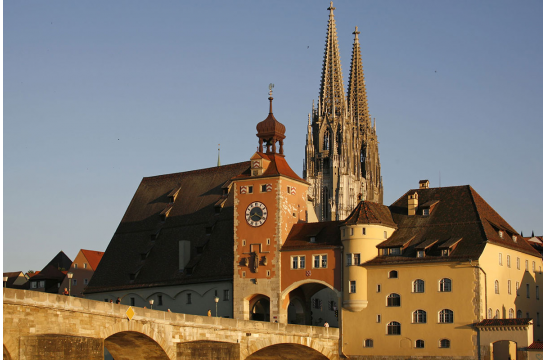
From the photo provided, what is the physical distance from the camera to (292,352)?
231 ft

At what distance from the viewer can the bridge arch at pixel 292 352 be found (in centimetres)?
6881

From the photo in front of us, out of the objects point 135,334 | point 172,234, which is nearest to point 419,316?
point 135,334

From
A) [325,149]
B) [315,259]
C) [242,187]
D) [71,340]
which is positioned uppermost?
[325,149]

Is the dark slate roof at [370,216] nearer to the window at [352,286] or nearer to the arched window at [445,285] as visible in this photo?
the window at [352,286]

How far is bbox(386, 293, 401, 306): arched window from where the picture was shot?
6925cm

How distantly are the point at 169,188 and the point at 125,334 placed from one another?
120 ft

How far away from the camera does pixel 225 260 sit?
80.0 m

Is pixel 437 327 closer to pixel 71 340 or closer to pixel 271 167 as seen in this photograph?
pixel 271 167

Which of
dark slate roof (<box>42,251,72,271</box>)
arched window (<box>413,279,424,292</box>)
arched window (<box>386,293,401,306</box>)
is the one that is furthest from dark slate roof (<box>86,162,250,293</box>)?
dark slate roof (<box>42,251,72,271</box>)

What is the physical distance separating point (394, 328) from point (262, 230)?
40.2 ft

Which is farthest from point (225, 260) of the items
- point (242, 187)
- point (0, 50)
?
point (0, 50)

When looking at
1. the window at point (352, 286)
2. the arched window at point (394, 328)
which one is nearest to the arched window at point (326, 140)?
the window at point (352, 286)

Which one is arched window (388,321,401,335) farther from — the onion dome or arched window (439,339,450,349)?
the onion dome

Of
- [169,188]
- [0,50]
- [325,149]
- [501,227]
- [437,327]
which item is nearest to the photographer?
[0,50]
